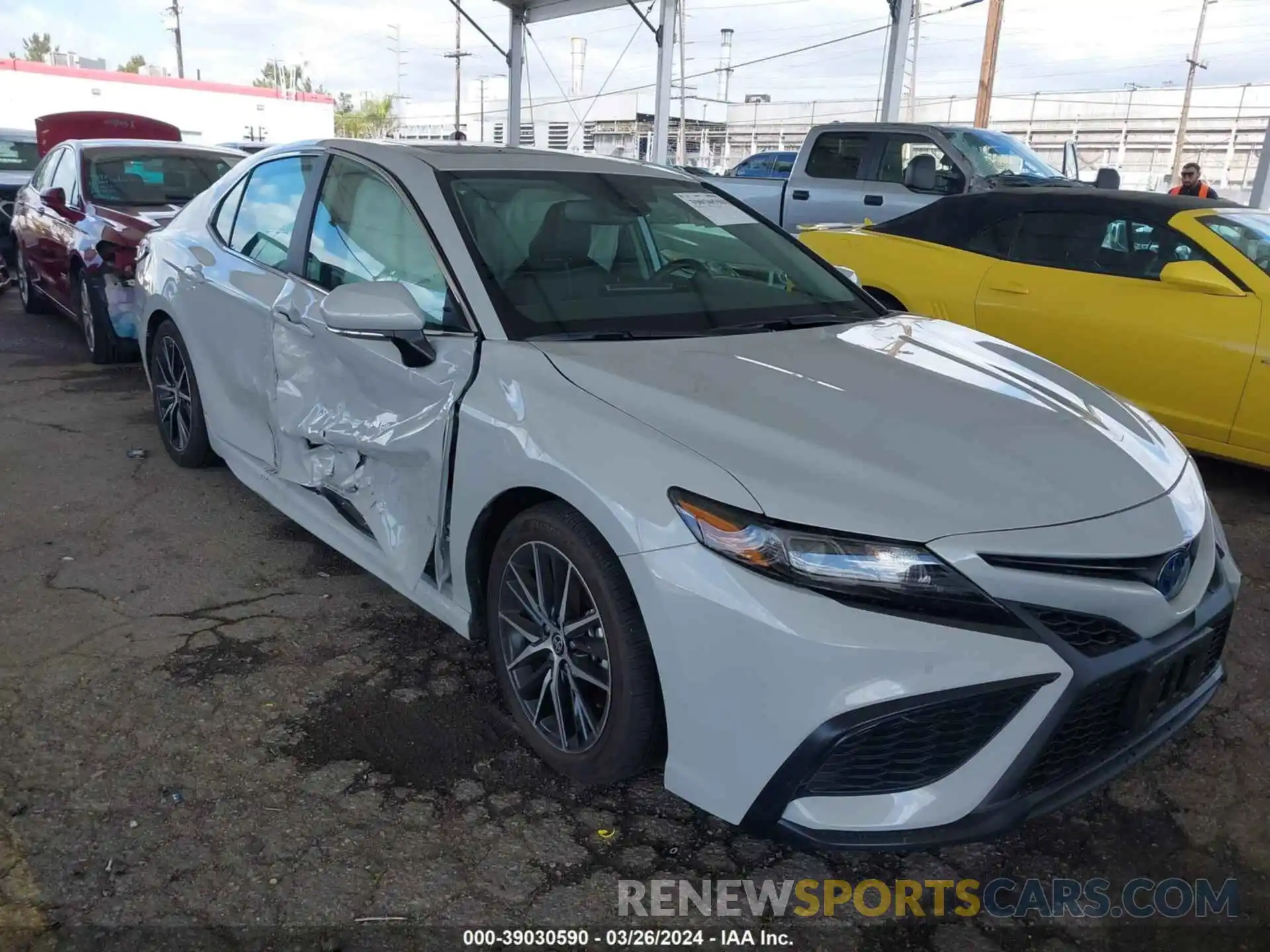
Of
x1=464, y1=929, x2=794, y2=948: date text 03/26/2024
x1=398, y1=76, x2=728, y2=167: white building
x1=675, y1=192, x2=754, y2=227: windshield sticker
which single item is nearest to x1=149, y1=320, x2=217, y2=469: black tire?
x1=675, y1=192, x2=754, y2=227: windshield sticker

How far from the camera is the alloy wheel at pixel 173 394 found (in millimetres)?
4445

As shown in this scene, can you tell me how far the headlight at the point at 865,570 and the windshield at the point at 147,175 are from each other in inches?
245

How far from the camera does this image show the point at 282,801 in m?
Answer: 2.46

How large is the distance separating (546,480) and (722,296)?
1.07 m

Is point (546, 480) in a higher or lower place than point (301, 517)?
higher

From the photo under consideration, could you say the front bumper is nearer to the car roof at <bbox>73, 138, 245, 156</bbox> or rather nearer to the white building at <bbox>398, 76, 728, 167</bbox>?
the car roof at <bbox>73, 138, 245, 156</bbox>

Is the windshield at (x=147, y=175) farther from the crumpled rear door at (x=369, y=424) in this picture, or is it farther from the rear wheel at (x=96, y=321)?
the crumpled rear door at (x=369, y=424)

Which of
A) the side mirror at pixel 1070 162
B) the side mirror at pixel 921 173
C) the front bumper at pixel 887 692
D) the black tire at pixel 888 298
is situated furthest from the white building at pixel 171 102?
the front bumper at pixel 887 692

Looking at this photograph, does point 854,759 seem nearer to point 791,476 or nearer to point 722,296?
point 791,476

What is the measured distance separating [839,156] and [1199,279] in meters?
5.50

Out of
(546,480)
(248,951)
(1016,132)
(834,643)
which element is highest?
(1016,132)

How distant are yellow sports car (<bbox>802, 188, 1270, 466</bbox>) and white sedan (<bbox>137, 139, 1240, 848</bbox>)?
194 cm

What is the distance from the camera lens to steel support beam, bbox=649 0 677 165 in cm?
1520

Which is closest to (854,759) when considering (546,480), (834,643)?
(834,643)
